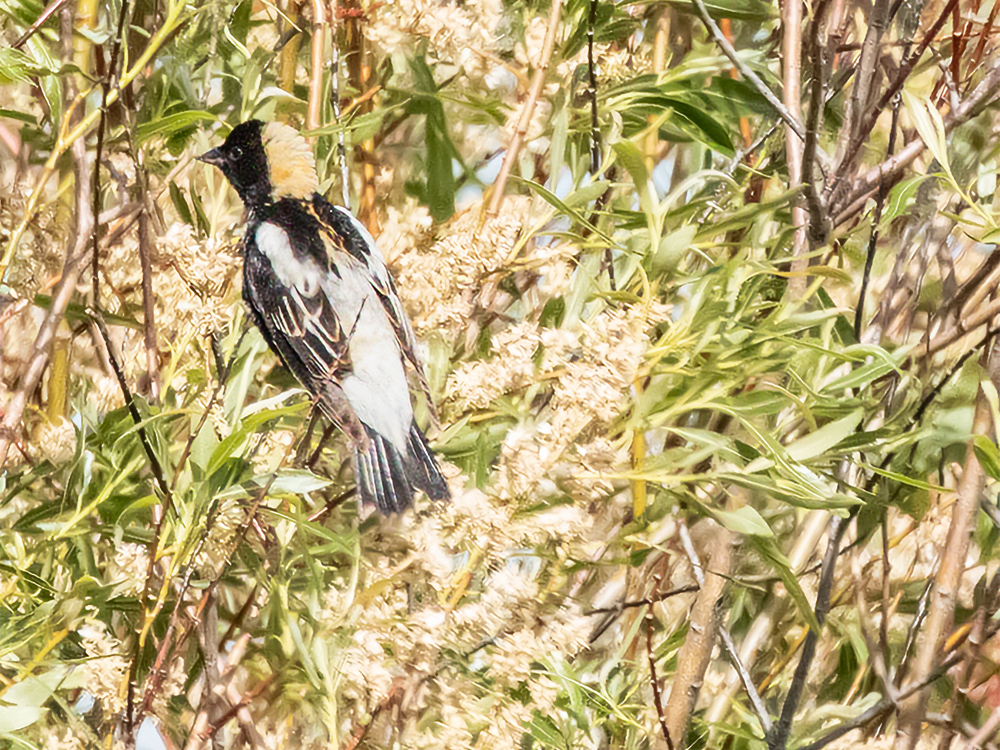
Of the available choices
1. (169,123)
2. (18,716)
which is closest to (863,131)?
(169,123)

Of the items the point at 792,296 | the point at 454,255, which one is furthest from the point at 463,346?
the point at 792,296

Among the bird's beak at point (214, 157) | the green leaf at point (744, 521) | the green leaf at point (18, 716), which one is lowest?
the green leaf at point (18, 716)

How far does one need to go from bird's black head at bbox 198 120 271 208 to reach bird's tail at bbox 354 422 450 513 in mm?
148

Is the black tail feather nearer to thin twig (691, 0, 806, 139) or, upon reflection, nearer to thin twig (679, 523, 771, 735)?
thin twig (679, 523, 771, 735)

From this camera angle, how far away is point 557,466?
451 millimetres

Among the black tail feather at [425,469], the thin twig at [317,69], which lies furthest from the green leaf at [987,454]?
the thin twig at [317,69]

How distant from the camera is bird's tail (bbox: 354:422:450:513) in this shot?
490 millimetres

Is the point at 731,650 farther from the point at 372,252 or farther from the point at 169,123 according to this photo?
the point at 169,123

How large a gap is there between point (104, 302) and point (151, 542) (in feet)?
0.46

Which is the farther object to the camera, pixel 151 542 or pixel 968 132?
pixel 968 132

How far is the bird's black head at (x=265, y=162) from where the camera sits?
0.53 metres

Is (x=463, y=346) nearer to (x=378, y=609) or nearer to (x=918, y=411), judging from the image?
(x=378, y=609)

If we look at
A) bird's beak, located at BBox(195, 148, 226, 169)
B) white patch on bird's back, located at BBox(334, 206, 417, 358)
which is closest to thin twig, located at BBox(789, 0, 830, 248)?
white patch on bird's back, located at BBox(334, 206, 417, 358)

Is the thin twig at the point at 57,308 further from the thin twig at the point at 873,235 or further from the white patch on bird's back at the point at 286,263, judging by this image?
the thin twig at the point at 873,235
